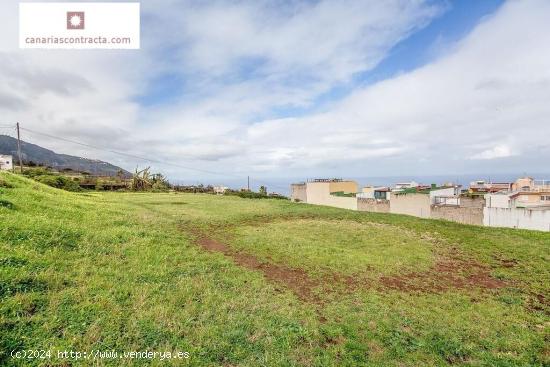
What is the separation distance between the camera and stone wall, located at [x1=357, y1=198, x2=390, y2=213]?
45.2 metres

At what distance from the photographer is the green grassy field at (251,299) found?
4641mm

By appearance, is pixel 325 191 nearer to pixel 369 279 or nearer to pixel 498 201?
pixel 498 201

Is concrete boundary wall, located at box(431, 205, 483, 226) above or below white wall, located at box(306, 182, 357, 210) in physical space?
below

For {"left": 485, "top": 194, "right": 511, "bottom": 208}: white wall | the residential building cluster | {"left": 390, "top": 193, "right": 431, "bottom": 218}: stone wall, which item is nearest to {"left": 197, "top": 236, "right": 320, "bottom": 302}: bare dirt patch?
the residential building cluster

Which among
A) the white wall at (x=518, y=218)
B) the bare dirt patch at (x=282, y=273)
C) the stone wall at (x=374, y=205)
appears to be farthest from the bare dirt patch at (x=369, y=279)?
the stone wall at (x=374, y=205)

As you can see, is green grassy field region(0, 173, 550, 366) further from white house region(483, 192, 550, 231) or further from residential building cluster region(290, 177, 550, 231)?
residential building cluster region(290, 177, 550, 231)

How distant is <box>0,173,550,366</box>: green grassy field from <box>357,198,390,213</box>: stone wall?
109 ft

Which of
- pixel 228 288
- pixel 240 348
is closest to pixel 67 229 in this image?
pixel 228 288

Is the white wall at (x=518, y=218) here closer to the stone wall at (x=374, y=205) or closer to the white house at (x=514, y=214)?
the white house at (x=514, y=214)

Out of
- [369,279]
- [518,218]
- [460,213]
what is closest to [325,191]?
[460,213]

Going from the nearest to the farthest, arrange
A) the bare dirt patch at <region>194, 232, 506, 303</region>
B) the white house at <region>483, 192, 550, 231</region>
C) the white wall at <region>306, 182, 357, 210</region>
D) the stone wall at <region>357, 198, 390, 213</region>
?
the bare dirt patch at <region>194, 232, 506, 303</region> → the white house at <region>483, 192, 550, 231</region> → the stone wall at <region>357, 198, 390, 213</region> → the white wall at <region>306, 182, 357, 210</region>

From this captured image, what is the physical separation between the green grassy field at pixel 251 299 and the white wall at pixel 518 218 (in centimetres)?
2087

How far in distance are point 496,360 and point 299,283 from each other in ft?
15.2

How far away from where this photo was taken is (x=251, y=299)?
6676 millimetres
